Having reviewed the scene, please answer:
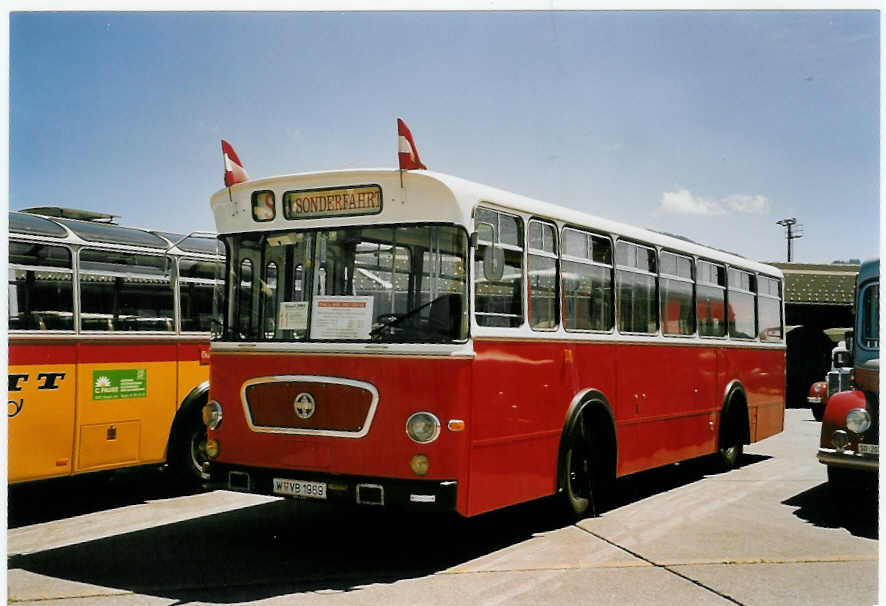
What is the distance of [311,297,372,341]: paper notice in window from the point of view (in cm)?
700

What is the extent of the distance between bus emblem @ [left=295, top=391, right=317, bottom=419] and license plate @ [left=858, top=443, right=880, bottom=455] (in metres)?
4.88

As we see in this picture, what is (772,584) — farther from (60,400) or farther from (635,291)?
(60,400)

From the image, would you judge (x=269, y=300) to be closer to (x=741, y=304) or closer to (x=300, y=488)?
(x=300, y=488)

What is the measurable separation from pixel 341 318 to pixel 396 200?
943 mm

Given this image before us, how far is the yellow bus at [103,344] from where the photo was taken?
8.53 meters

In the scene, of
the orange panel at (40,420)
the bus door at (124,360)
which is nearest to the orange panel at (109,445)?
the bus door at (124,360)

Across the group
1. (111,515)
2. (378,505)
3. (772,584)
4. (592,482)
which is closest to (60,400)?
(111,515)

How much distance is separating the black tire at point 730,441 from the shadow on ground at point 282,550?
3.45 m

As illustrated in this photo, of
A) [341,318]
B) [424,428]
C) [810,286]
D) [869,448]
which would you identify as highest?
[810,286]

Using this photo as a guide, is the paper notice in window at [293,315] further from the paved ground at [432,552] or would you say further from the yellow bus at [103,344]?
the paved ground at [432,552]

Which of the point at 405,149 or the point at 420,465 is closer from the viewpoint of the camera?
the point at 420,465

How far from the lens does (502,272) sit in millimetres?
7082

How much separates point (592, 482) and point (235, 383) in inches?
135

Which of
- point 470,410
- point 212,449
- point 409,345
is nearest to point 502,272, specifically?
point 409,345
